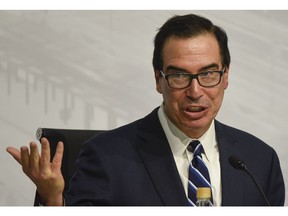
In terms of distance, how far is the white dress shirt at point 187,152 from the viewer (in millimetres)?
2322

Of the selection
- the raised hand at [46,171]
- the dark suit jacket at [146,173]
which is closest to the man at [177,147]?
the dark suit jacket at [146,173]

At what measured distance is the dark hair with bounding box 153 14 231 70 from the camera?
240 centimetres

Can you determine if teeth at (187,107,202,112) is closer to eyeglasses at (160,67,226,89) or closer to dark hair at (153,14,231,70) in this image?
eyeglasses at (160,67,226,89)

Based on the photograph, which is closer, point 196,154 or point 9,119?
point 196,154

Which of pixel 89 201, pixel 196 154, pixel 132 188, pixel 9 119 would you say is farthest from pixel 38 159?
pixel 9 119

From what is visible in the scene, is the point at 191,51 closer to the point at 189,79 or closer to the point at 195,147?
the point at 189,79

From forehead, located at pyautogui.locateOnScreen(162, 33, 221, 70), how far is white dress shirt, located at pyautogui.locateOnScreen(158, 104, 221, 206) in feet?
0.79

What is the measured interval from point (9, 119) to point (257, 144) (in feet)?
5.09

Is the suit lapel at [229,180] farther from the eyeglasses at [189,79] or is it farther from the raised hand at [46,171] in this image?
the raised hand at [46,171]

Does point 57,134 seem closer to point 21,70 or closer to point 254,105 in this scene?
point 21,70

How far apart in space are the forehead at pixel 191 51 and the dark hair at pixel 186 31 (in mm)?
19

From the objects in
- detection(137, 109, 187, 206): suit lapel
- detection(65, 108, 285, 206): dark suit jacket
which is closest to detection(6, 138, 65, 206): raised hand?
detection(65, 108, 285, 206): dark suit jacket

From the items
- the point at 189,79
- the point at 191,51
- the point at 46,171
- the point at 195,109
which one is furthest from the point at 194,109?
the point at 46,171
